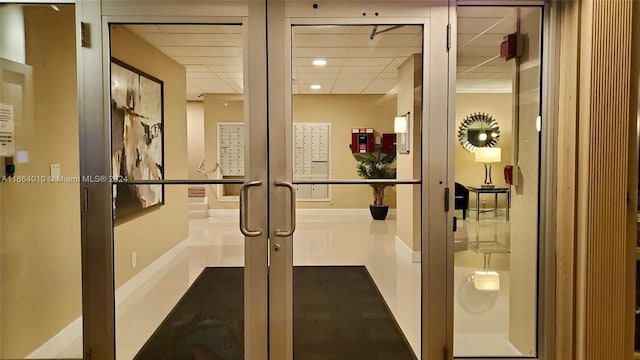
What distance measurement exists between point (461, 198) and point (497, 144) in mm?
465

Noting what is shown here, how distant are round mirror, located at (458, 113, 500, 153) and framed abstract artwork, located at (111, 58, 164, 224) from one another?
166 centimetres

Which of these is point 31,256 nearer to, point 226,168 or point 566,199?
point 226,168

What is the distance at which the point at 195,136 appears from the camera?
2203mm

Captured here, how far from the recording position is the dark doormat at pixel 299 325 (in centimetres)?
229

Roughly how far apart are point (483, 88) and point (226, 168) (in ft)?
4.91

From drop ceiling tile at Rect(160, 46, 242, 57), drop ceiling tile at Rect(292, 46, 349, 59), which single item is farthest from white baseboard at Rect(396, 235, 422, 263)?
drop ceiling tile at Rect(160, 46, 242, 57)

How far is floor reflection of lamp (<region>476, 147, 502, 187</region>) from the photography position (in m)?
2.32

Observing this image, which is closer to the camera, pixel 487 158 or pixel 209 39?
pixel 209 39

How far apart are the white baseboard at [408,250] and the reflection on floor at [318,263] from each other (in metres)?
0.01

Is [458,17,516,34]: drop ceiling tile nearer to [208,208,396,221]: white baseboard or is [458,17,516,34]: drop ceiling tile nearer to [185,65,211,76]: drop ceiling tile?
[208,208,396,221]: white baseboard

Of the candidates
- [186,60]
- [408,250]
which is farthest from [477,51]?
[186,60]

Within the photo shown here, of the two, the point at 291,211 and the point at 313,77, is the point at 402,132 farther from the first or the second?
the point at 291,211

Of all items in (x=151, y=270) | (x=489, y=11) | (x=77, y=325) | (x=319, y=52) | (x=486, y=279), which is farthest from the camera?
(x=486, y=279)

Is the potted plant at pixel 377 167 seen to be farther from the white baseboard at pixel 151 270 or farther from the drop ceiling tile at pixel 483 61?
the drop ceiling tile at pixel 483 61
